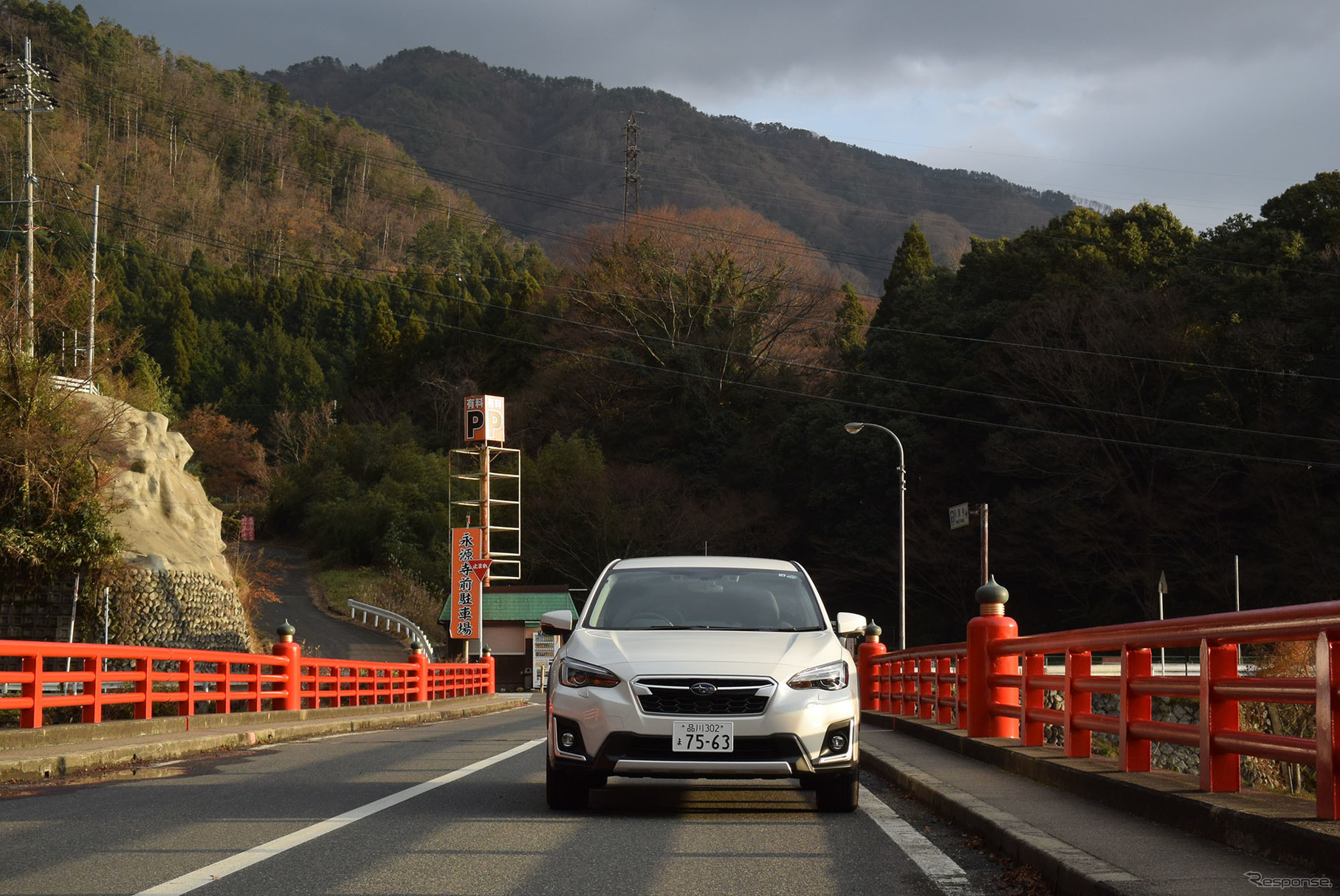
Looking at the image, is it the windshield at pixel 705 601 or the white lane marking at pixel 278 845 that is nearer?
the white lane marking at pixel 278 845

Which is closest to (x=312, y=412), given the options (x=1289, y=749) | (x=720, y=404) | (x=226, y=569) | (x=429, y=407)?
(x=429, y=407)

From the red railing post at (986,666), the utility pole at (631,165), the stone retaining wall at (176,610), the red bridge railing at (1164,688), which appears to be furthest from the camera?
the utility pole at (631,165)

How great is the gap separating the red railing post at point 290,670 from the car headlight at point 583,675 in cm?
1271

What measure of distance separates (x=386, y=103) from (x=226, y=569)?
427ft

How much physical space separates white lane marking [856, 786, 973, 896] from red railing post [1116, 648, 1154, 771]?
1.49 metres

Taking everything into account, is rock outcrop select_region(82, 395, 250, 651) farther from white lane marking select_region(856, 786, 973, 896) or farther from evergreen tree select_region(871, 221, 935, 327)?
evergreen tree select_region(871, 221, 935, 327)

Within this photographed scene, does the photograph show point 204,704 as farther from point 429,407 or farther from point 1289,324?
point 429,407

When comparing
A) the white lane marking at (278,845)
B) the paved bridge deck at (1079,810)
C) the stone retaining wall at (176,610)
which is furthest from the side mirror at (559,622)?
the stone retaining wall at (176,610)

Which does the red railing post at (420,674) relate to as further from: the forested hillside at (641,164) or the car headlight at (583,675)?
the forested hillside at (641,164)

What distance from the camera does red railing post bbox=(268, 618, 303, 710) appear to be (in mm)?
20125

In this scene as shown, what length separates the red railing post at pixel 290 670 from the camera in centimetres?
2012

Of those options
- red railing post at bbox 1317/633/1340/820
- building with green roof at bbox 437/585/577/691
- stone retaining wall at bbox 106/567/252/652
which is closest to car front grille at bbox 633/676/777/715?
red railing post at bbox 1317/633/1340/820

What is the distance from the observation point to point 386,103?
164 m

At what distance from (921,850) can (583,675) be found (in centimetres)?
231
